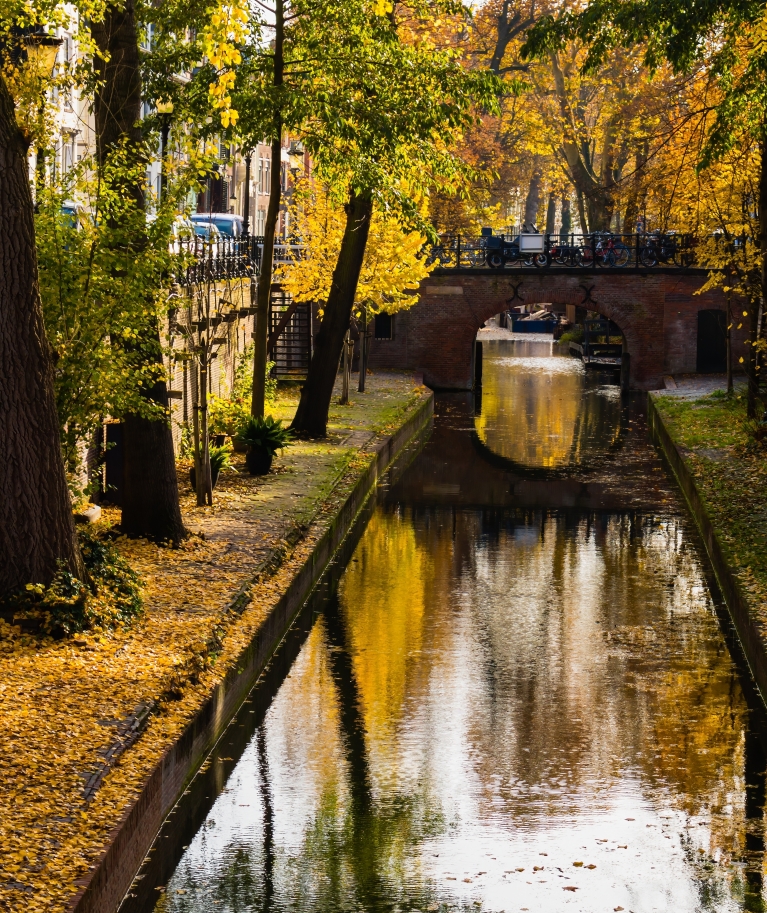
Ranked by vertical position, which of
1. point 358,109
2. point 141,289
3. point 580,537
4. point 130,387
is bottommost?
point 580,537

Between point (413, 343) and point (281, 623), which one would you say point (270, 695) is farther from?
point (413, 343)

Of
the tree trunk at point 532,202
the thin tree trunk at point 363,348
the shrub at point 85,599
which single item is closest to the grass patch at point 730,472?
the shrub at point 85,599

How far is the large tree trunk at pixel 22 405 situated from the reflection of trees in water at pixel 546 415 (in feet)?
59.5

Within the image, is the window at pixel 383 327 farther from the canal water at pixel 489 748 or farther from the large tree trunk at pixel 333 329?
the canal water at pixel 489 748

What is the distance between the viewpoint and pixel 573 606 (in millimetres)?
17188

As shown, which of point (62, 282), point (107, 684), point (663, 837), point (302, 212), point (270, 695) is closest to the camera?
point (663, 837)

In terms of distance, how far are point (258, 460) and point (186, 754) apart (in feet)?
41.2

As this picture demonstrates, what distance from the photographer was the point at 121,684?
36.7ft

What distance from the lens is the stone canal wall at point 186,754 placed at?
26.7ft

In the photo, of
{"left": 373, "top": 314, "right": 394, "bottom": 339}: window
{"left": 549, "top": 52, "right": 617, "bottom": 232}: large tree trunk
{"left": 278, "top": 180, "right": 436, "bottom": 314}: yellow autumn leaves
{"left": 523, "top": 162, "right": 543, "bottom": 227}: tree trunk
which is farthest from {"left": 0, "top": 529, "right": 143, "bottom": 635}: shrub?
{"left": 523, "top": 162, "right": 543, "bottom": 227}: tree trunk

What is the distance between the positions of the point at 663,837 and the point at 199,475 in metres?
11.0

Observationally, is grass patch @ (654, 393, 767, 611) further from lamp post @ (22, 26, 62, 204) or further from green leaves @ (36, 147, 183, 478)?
lamp post @ (22, 26, 62, 204)

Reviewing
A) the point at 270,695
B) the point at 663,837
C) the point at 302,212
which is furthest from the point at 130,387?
the point at 302,212

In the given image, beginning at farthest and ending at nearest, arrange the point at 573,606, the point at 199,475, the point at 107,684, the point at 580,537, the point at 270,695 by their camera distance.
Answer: the point at 580,537 < the point at 199,475 < the point at 573,606 < the point at 270,695 < the point at 107,684
